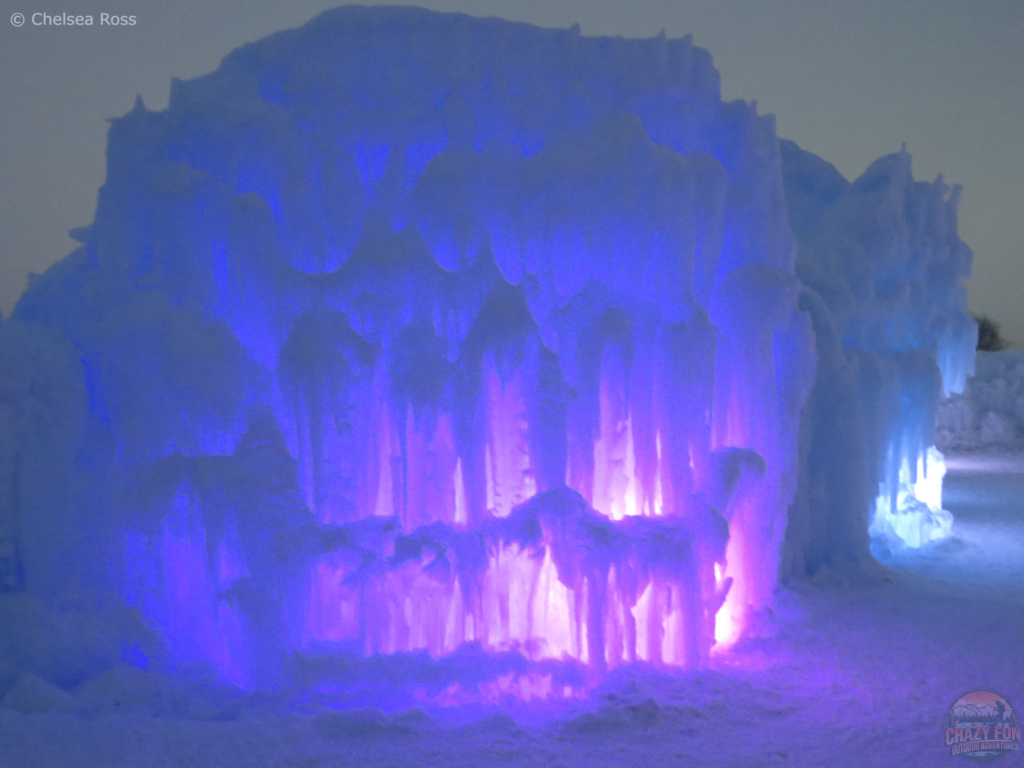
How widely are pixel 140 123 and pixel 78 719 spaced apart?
6.62 meters

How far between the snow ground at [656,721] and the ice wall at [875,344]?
339cm

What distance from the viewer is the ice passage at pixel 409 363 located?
9742 mm

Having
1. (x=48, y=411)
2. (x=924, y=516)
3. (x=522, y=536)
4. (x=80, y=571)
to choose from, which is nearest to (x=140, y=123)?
(x=48, y=411)

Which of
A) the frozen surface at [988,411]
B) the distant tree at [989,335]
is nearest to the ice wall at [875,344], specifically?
the frozen surface at [988,411]

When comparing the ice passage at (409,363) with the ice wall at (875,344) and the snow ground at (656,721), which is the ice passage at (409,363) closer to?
the snow ground at (656,721)

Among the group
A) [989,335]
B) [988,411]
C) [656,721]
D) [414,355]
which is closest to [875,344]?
[414,355]

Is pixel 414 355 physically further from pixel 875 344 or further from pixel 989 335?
pixel 989 335

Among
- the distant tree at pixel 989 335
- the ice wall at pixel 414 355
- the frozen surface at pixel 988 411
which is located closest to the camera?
the ice wall at pixel 414 355

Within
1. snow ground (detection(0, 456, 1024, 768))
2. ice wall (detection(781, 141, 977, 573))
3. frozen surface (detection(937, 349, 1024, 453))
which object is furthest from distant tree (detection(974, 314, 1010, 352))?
snow ground (detection(0, 456, 1024, 768))

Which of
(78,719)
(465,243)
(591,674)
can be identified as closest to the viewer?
(78,719)

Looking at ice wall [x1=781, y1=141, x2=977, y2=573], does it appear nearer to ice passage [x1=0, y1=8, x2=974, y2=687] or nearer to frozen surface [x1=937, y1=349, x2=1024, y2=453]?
ice passage [x1=0, y1=8, x2=974, y2=687]

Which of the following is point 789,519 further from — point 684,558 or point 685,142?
point 685,142

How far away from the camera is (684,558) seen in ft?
33.4

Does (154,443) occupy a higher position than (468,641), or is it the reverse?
(154,443)
